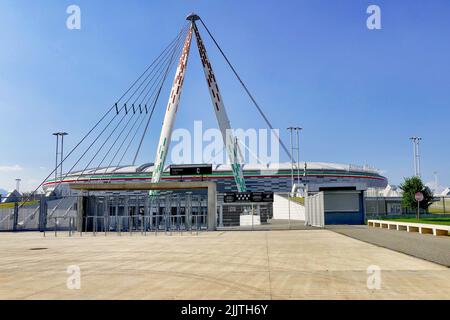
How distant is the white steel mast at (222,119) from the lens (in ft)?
189

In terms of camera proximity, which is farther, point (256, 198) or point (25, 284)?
point (256, 198)

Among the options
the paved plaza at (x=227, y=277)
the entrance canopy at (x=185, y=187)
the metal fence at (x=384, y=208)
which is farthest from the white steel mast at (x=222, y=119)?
the paved plaza at (x=227, y=277)

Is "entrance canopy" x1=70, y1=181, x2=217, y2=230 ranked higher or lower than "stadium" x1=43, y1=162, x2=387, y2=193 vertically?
lower

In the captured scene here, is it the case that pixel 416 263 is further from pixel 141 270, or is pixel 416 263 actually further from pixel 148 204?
pixel 148 204

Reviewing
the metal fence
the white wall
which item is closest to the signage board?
the white wall

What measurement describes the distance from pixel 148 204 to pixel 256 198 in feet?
31.6

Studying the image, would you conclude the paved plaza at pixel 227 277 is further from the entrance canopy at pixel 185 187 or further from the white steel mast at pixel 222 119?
the white steel mast at pixel 222 119

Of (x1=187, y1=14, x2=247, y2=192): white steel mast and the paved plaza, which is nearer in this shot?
the paved plaza

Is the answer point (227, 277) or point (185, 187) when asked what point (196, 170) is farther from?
point (227, 277)

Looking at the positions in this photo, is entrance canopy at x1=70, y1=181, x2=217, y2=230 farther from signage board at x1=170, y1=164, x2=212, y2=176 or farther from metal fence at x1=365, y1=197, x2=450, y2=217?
metal fence at x1=365, y1=197, x2=450, y2=217

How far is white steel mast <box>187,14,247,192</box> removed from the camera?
57531 millimetres

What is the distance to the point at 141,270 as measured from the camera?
1032 centimetres

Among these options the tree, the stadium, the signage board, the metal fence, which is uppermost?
the stadium
